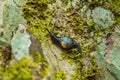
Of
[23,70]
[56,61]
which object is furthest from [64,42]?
[23,70]

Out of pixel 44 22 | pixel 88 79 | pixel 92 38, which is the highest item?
pixel 44 22

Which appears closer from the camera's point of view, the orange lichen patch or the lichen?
the lichen

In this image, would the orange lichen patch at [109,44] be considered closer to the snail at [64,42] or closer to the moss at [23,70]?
the snail at [64,42]

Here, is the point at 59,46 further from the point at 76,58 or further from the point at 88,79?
the point at 88,79

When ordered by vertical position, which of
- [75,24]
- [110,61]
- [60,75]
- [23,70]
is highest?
[23,70]

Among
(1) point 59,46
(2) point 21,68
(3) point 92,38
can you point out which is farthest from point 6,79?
(3) point 92,38

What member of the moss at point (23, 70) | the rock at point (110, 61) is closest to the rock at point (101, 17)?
the rock at point (110, 61)

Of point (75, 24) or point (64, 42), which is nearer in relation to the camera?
point (64, 42)

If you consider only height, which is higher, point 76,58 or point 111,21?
point 111,21

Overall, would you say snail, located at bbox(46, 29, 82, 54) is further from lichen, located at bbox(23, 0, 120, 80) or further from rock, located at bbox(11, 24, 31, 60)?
rock, located at bbox(11, 24, 31, 60)

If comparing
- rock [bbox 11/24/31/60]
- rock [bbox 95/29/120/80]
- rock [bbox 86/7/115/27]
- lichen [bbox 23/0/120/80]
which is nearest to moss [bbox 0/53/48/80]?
rock [bbox 11/24/31/60]

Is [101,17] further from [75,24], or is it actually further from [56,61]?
[56,61]
